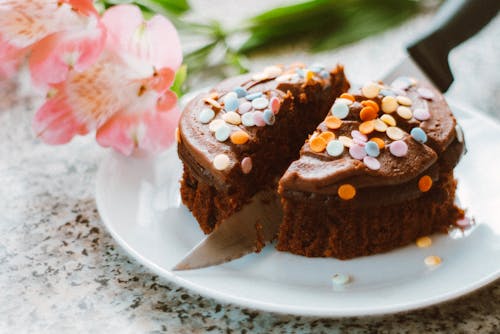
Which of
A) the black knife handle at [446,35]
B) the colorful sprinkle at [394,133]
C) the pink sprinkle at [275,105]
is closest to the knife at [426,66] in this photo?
the black knife handle at [446,35]

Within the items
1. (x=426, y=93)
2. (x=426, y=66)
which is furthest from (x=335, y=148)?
(x=426, y=66)

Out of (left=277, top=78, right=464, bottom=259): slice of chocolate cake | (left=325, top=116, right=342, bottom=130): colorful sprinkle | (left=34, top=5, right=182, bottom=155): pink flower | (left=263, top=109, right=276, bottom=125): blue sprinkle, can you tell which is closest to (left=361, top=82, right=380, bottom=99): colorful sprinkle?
(left=277, top=78, right=464, bottom=259): slice of chocolate cake

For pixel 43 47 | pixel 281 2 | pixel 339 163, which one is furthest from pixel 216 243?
pixel 281 2

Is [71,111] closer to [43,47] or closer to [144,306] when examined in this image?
[43,47]

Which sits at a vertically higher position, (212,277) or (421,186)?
(421,186)

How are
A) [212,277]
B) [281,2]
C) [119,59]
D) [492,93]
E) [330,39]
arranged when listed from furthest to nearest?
[281,2], [330,39], [492,93], [119,59], [212,277]

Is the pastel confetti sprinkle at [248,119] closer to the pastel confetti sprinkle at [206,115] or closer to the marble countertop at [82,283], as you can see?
the pastel confetti sprinkle at [206,115]

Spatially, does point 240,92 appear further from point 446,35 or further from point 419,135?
point 446,35

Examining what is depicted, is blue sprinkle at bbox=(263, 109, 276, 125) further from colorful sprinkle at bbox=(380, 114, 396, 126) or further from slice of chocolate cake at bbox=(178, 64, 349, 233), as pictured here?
colorful sprinkle at bbox=(380, 114, 396, 126)
